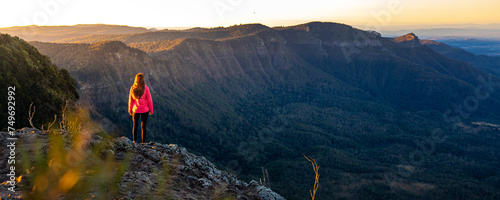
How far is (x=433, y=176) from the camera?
80250 mm

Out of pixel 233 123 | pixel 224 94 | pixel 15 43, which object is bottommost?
pixel 233 123

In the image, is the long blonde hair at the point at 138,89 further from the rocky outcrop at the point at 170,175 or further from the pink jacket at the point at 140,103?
the rocky outcrop at the point at 170,175

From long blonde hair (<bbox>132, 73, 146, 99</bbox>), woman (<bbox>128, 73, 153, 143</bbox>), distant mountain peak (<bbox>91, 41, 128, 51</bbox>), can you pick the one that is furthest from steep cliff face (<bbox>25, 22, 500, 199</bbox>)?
long blonde hair (<bbox>132, 73, 146, 99</bbox>)

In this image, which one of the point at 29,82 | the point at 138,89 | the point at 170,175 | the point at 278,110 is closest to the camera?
the point at 170,175

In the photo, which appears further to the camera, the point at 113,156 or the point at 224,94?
the point at 224,94

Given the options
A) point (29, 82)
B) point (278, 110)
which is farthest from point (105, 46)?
point (278, 110)

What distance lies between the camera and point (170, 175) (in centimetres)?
880

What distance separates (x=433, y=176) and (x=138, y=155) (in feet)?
323

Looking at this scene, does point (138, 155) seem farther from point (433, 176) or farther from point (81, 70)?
point (433, 176)

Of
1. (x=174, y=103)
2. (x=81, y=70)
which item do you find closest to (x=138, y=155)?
(x=81, y=70)

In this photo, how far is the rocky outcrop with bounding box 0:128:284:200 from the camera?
7250mm

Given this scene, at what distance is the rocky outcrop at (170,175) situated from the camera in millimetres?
7250

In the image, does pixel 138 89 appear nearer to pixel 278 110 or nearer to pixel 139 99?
Result: pixel 139 99

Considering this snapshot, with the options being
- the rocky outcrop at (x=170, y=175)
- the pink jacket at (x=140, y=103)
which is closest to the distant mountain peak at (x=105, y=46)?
the pink jacket at (x=140, y=103)
